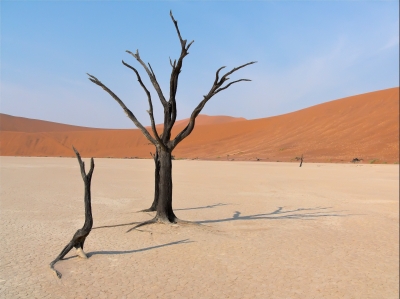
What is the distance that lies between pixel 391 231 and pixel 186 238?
15.2 feet

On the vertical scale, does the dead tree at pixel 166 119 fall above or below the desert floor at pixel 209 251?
above

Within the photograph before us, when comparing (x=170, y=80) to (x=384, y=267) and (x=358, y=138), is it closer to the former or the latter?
(x=384, y=267)

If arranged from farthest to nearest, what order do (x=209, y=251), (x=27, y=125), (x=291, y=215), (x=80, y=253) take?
1. (x=27, y=125)
2. (x=291, y=215)
3. (x=209, y=251)
4. (x=80, y=253)

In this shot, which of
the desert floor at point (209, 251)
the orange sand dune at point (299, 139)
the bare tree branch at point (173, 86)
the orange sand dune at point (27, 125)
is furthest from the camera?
the orange sand dune at point (27, 125)

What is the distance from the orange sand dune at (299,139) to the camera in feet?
137

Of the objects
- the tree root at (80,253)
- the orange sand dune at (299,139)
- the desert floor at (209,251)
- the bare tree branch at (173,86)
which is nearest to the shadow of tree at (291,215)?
the desert floor at (209,251)

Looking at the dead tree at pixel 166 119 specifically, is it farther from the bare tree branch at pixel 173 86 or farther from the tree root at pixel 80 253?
the tree root at pixel 80 253

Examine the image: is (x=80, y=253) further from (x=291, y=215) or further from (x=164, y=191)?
(x=291, y=215)

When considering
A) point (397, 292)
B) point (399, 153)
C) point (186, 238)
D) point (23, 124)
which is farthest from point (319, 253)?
point (23, 124)

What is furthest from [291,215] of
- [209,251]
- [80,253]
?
[80,253]

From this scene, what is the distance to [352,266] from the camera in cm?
574

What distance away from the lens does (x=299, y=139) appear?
2087 inches

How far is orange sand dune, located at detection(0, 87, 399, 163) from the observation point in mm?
41903

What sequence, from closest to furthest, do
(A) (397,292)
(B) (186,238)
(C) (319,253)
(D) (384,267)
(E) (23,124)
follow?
(A) (397,292)
(D) (384,267)
(C) (319,253)
(B) (186,238)
(E) (23,124)
